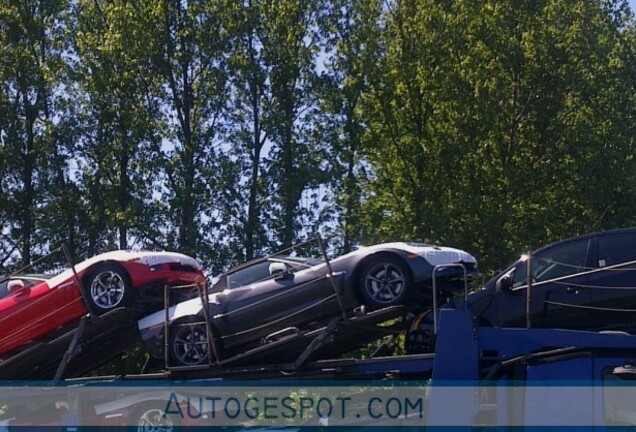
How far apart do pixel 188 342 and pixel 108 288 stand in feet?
4.49

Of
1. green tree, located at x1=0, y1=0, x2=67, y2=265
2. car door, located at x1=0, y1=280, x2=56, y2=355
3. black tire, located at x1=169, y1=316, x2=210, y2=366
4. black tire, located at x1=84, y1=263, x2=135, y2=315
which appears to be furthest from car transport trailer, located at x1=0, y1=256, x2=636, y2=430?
green tree, located at x1=0, y1=0, x2=67, y2=265

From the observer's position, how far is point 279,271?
10680 millimetres

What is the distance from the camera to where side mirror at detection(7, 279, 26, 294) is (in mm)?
11953

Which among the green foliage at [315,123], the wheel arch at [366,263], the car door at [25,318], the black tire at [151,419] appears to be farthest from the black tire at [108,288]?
the green foliage at [315,123]

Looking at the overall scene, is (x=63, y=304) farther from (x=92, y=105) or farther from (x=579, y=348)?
(x=92, y=105)

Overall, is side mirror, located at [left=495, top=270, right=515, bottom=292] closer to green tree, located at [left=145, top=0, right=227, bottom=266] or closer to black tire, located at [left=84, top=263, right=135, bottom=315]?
black tire, located at [left=84, top=263, right=135, bottom=315]

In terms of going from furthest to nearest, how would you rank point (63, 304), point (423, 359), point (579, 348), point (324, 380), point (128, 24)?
point (128, 24), point (63, 304), point (324, 380), point (423, 359), point (579, 348)

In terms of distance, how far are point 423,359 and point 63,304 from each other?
455cm

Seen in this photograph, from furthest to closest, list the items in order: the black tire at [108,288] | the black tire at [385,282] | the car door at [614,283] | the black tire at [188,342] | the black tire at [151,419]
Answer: the black tire at [108,288] → the black tire at [188,342] → the black tire at [385,282] → the car door at [614,283] → the black tire at [151,419]

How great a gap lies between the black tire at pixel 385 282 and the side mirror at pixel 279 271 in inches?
32.5

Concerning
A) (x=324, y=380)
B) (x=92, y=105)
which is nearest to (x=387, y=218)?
(x=92, y=105)

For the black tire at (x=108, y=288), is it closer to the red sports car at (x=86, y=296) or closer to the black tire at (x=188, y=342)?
the red sports car at (x=86, y=296)

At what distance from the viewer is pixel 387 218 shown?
2470cm

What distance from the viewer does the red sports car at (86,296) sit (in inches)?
441
